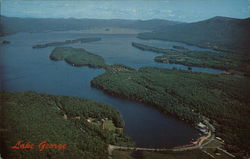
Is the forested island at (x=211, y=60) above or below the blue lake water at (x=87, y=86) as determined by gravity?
above

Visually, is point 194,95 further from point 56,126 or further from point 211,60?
point 211,60

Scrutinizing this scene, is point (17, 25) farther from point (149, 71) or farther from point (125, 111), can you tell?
point (125, 111)

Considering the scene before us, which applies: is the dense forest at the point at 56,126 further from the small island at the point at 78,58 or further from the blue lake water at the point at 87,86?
the small island at the point at 78,58

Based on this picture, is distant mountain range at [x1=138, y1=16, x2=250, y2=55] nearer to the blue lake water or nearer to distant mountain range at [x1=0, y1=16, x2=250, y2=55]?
distant mountain range at [x1=0, y1=16, x2=250, y2=55]

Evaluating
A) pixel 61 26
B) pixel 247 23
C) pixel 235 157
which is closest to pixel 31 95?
pixel 235 157

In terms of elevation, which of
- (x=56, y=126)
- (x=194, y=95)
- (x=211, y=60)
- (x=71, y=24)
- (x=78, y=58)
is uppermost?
(x=71, y=24)

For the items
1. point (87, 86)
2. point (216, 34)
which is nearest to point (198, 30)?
point (216, 34)

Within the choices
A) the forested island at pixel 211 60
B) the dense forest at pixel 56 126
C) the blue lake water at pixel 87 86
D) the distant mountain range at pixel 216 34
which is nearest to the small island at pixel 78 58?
the blue lake water at pixel 87 86
